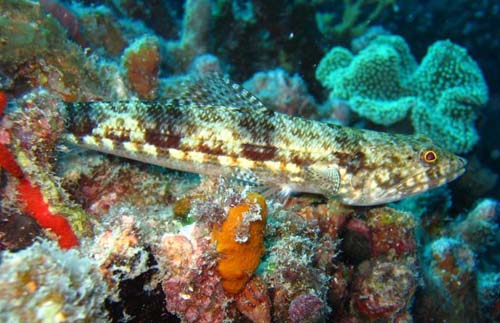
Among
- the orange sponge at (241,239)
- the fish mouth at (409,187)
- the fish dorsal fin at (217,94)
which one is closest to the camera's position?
the orange sponge at (241,239)

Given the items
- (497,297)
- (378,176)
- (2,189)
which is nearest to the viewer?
(2,189)

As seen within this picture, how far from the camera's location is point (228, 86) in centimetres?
444

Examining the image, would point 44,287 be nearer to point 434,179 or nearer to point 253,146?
point 253,146

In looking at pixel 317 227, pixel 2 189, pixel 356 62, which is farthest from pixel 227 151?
pixel 356 62

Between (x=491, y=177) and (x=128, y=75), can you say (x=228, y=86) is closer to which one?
(x=128, y=75)

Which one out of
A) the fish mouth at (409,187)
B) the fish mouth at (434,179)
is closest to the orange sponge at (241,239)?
the fish mouth at (409,187)

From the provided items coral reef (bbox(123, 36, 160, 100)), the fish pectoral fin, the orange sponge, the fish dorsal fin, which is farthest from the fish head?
coral reef (bbox(123, 36, 160, 100))

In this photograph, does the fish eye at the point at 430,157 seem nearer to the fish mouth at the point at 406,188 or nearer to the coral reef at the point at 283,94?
the fish mouth at the point at 406,188

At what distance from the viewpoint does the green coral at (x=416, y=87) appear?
690 centimetres

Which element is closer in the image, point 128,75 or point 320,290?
point 320,290

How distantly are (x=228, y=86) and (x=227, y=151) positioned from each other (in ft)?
2.75

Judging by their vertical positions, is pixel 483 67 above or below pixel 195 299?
above

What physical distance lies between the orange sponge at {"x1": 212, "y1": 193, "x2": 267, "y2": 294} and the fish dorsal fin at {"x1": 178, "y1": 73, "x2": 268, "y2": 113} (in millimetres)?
1971

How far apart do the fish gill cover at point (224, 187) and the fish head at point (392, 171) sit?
0.7 inches
